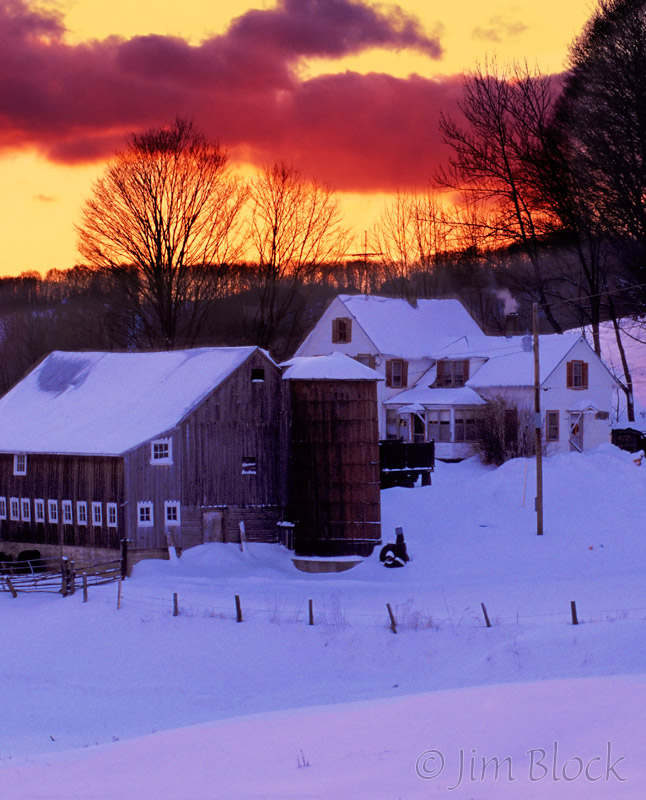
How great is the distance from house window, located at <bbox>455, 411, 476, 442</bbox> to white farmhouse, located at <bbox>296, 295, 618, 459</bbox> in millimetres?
51

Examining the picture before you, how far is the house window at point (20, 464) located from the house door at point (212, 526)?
7.66 metres

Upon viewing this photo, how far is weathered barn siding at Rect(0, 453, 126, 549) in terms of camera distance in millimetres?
36250

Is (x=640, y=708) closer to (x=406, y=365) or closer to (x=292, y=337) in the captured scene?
(x=406, y=365)

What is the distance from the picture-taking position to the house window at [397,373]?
2312 inches

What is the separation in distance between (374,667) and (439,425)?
99.9 ft

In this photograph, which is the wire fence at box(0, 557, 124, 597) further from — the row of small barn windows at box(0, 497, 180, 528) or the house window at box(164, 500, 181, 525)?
the house window at box(164, 500, 181, 525)

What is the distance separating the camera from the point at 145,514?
36.1 metres

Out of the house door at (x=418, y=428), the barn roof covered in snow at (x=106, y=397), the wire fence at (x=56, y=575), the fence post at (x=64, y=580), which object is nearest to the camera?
the fence post at (x=64, y=580)

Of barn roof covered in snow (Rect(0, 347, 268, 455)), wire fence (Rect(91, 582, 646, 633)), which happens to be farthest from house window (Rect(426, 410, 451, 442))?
wire fence (Rect(91, 582, 646, 633))

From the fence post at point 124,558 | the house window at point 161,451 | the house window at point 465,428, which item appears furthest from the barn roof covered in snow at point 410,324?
the fence post at point 124,558

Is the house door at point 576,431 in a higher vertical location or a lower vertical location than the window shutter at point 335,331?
lower

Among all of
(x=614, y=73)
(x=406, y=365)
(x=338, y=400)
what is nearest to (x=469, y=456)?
(x=406, y=365)

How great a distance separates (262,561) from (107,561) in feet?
18.3

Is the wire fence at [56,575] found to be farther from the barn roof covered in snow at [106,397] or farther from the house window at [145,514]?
the barn roof covered in snow at [106,397]
